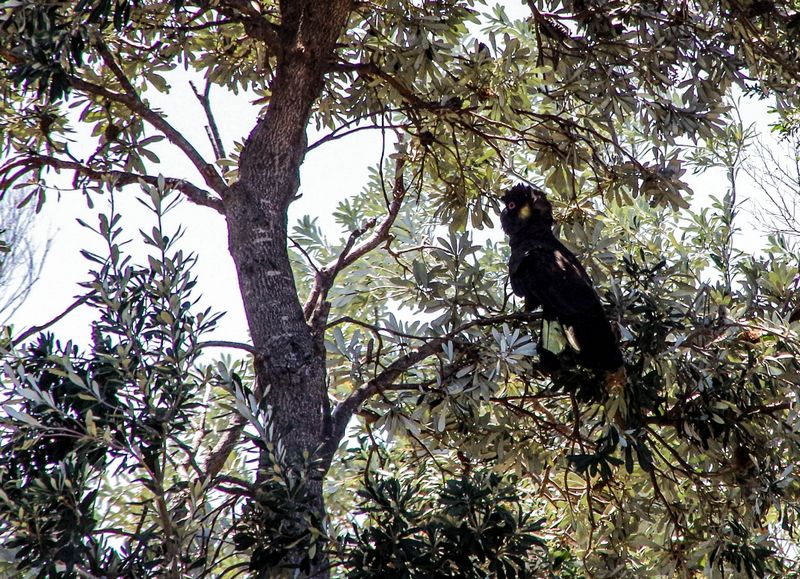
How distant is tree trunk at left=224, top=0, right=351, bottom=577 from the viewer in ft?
9.48

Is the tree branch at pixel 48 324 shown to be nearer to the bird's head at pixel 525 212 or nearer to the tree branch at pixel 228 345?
the tree branch at pixel 228 345

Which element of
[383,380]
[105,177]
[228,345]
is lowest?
[383,380]

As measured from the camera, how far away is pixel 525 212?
12.2ft

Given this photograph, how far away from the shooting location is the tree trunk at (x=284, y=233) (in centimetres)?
289

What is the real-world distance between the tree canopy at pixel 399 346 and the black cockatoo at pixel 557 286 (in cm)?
9

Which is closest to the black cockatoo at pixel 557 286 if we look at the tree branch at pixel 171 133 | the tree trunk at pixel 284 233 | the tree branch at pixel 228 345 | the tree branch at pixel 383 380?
the tree branch at pixel 383 380

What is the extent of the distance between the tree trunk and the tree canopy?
0.01m

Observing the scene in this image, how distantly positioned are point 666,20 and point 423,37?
124cm

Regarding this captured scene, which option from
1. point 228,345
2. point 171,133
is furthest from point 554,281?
point 171,133

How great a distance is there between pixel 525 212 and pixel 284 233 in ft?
3.76

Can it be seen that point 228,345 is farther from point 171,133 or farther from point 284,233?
point 171,133

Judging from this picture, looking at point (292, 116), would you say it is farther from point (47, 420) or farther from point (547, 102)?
point (547, 102)

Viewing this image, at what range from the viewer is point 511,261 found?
3.58 metres

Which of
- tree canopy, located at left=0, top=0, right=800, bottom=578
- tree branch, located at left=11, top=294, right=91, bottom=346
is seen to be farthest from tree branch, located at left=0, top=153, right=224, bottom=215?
tree branch, located at left=11, top=294, right=91, bottom=346
